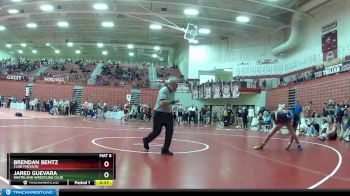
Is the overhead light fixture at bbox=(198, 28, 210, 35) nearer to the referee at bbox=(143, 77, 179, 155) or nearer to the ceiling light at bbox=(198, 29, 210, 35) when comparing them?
the ceiling light at bbox=(198, 29, 210, 35)

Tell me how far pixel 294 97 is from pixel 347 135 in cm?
1278

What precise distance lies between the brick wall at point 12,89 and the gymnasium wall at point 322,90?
24908mm

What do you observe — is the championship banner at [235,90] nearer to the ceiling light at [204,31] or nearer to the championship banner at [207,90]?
the championship banner at [207,90]

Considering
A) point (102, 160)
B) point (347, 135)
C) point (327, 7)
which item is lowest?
point (347, 135)

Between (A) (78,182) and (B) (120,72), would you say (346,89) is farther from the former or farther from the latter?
(B) (120,72)

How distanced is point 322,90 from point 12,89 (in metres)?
29.1

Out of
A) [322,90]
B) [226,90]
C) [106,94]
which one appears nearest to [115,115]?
[106,94]

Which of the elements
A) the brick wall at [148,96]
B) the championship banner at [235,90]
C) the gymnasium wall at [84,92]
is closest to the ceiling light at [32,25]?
the gymnasium wall at [84,92]

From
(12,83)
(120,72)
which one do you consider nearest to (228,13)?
(120,72)

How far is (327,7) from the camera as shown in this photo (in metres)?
26.6

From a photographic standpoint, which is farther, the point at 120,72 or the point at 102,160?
the point at 120,72

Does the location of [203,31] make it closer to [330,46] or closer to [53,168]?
[330,46]

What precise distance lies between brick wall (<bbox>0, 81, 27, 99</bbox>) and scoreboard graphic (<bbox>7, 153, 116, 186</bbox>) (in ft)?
124

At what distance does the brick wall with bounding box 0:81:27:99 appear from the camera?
37406 mm
